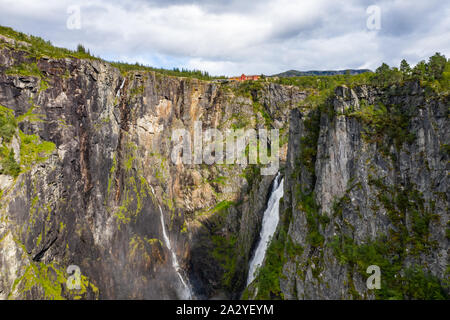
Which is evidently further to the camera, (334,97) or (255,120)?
(255,120)

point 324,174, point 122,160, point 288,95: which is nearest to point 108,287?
point 122,160

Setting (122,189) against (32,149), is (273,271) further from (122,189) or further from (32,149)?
(32,149)

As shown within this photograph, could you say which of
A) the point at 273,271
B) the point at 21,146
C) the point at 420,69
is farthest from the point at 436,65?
the point at 21,146

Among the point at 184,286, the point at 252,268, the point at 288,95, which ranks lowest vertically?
the point at 184,286

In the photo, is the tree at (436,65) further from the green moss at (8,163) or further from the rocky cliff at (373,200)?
the green moss at (8,163)

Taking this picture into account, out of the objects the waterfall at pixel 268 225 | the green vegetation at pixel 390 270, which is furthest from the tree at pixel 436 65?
the waterfall at pixel 268 225

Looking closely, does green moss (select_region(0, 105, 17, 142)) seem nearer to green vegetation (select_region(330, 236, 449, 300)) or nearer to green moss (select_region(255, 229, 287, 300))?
green moss (select_region(255, 229, 287, 300))
